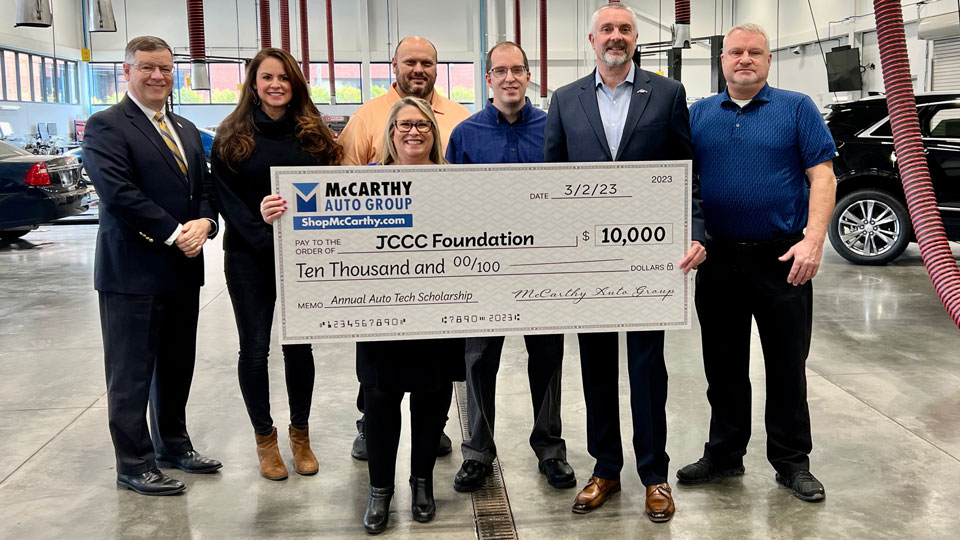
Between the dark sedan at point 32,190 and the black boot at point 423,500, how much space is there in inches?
336

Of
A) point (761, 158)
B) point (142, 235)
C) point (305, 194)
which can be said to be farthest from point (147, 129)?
point (761, 158)

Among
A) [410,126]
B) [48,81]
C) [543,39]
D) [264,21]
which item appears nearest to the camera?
[410,126]

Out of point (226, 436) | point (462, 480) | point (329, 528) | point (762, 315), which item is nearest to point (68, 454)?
point (226, 436)

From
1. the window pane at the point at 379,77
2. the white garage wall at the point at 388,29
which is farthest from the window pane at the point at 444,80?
the window pane at the point at 379,77

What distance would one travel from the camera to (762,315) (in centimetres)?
324

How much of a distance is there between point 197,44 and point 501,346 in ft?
30.7

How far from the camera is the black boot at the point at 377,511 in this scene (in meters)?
3.02

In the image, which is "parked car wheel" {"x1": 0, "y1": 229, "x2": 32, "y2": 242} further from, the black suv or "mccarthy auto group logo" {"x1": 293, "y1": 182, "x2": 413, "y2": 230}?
"mccarthy auto group logo" {"x1": 293, "y1": 182, "x2": 413, "y2": 230}

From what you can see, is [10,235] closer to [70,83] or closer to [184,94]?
[70,83]

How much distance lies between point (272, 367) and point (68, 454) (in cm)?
170

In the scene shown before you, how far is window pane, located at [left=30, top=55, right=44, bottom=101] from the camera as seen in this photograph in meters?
24.5

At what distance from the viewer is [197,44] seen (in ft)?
37.2

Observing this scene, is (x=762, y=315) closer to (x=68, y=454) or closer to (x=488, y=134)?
(x=488, y=134)

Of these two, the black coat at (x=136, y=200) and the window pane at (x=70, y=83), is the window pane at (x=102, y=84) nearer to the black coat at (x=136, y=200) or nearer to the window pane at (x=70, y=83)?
the window pane at (x=70, y=83)
